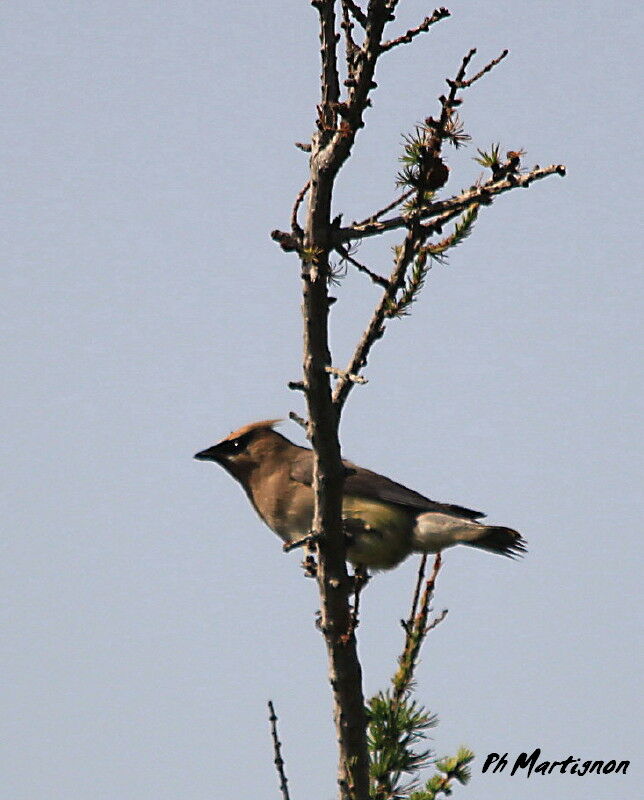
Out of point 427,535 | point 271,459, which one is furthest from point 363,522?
point 271,459

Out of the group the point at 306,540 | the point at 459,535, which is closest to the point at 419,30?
the point at 306,540

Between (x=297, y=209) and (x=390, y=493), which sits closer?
(x=297, y=209)

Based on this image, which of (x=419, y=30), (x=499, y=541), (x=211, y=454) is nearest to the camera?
(x=419, y=30)

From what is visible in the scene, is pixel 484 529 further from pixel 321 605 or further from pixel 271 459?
pixel 321 605

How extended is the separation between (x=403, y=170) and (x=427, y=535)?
2601mm

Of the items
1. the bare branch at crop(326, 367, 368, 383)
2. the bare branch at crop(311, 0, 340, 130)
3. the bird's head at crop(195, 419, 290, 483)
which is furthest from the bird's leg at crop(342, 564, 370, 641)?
the bird's head at crop(195, 419, 290, 483)

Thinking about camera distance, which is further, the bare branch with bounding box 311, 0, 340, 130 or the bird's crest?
the bird's crest

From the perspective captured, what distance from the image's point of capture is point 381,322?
10.6 feet

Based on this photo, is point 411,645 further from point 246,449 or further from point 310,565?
point 246,449

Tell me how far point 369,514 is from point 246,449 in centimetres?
104

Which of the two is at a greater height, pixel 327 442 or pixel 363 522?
pixel 363 522

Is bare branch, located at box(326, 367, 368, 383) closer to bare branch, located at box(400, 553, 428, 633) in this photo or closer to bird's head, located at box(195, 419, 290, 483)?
bare branch, located at box(400, 553, 428, 633)

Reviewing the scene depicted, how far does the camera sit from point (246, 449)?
621cm

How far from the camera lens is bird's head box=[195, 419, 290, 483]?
6137 millimetres
